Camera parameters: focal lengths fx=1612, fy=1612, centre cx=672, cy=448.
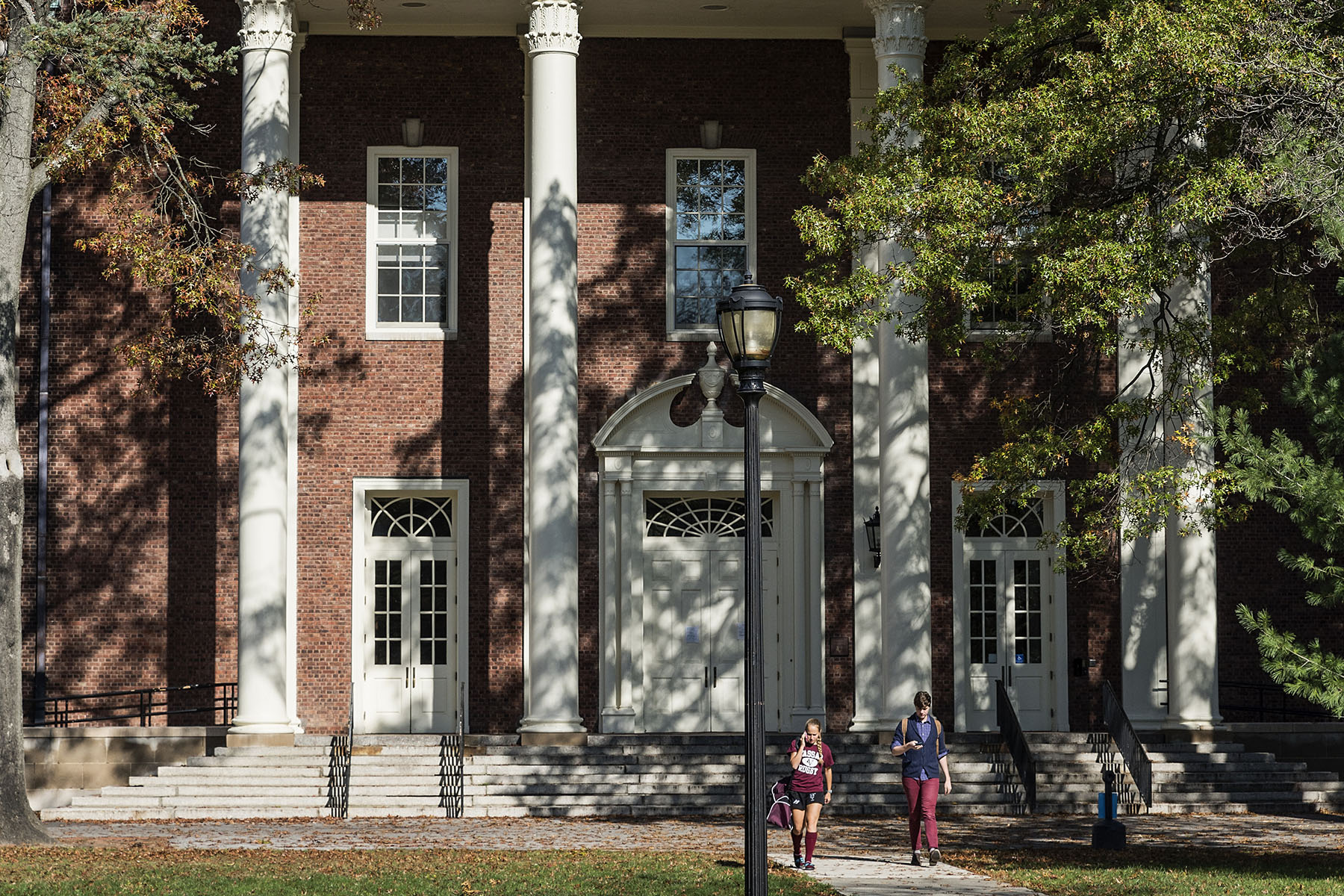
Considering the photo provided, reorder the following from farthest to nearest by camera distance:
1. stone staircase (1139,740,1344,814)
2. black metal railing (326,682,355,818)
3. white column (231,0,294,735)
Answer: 1. white column (231,0,294,735)
2. stone staircase (1139,740,1344,814)
3. black metal railing (326,682,355,818)

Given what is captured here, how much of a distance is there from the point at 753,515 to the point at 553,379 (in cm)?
1031

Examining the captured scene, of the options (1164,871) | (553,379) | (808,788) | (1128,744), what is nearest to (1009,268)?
(808,788)

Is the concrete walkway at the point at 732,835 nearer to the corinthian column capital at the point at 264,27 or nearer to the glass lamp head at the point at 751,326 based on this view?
the glass lamp head at the point at 751,326

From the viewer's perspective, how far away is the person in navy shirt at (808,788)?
13445mm

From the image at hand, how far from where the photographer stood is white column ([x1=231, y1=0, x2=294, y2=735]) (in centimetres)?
1966

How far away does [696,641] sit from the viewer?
72.7 feet

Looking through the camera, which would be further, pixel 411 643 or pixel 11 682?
pixel 411 643

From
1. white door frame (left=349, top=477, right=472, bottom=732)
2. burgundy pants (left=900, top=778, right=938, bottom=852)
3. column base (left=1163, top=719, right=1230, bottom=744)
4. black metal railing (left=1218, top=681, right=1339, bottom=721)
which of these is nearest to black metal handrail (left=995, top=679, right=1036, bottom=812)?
column base (left=1163, top=719, right=1230, bottom=744)

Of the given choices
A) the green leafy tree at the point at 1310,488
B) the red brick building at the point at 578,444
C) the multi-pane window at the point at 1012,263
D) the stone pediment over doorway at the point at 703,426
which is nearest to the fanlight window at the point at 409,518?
the red brick building at the point at 578,444

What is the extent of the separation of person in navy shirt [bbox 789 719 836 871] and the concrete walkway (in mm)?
275

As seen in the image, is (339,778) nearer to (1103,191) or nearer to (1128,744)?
(1128,744)

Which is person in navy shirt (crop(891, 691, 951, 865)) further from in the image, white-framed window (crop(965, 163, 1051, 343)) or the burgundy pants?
white-framed window (crop(965, 163, 1051, 343))

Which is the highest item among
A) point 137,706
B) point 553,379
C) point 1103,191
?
point 1103,191

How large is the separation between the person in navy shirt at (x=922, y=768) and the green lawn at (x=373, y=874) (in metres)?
1.66
